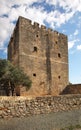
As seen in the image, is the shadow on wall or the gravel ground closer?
the gravel ground

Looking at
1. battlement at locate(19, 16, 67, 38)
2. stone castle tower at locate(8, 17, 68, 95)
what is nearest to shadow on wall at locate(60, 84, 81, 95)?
stone castle tower at locate(8, 17, 68, 95)

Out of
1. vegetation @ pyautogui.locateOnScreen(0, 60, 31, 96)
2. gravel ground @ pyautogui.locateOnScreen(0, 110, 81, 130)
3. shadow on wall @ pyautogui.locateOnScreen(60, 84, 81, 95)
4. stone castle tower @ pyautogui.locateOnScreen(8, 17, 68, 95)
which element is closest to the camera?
gravel ground @ pyautogui.locateOnScreen(0, 110, 81, 130)

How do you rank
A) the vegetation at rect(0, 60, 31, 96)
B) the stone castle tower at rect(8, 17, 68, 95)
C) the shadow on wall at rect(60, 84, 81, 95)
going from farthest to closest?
the shadow on wall at rect(60, 84, 81, 95), the stone castle tower at rect(8, 17, 68, 95), the vegetation at rect(0, 60, 31, 96)

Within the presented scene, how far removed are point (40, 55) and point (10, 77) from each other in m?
5.76

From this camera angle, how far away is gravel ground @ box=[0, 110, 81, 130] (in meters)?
6.80

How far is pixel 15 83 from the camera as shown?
740 inches

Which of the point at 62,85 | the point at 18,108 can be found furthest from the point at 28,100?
the point at 62,85

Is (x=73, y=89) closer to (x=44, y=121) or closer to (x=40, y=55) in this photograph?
(x=40, y=55)

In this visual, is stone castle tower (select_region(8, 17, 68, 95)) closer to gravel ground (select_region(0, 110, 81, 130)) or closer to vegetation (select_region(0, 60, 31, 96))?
vegetation (select_region(0, 60, 31, 96))

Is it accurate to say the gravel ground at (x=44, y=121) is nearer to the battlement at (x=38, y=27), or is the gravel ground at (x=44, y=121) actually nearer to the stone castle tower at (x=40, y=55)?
the stone castle tower at (x=40, y=55)

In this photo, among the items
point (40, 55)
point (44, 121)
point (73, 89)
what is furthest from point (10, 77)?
point (44, 121)

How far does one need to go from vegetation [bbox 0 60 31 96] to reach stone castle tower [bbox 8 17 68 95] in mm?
1851

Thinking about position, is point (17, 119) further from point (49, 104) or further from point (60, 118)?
point (60, 118)

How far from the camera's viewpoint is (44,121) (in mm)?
8062
